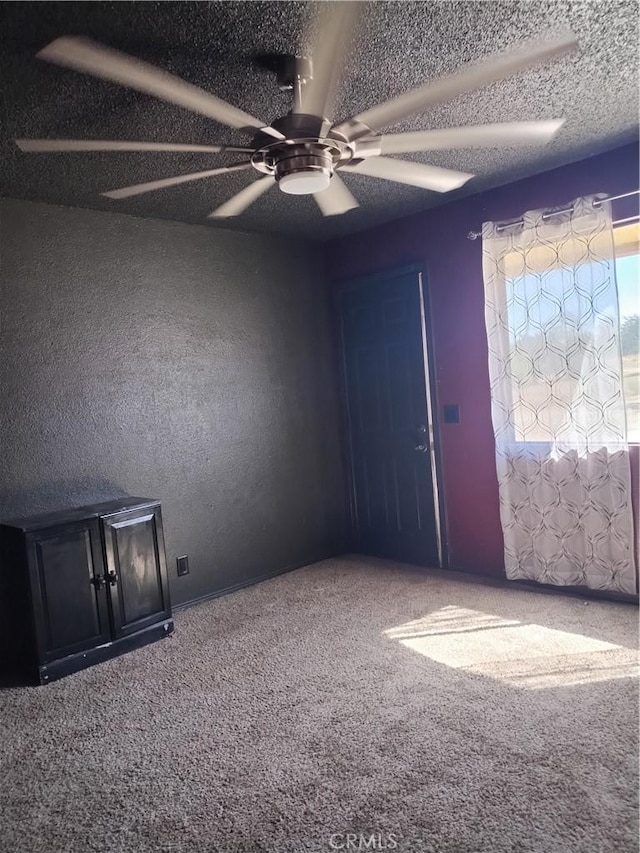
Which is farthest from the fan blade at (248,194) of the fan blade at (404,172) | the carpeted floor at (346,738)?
the carpeted floor at (346,738)

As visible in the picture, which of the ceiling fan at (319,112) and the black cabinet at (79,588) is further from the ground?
the ceiling fan at (319,112)

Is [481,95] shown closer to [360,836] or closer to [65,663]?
[360,836]

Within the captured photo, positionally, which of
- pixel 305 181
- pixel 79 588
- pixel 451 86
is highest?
pixel 451 86

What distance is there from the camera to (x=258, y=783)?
2.07 m

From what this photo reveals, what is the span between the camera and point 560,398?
352 cm

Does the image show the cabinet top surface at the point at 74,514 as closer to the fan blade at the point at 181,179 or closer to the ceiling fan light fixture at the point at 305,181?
the fan blade at the point at 181,179

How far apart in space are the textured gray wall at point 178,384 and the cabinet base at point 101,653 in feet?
1.64

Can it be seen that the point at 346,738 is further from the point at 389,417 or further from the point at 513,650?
the point at 389,417

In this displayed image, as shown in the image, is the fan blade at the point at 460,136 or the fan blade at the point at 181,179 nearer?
the fan blade at the point at 460,136

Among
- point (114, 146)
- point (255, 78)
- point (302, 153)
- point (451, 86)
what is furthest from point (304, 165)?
point (114, 146)

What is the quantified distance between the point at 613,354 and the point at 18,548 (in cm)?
319

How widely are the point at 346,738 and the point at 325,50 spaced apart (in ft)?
7.56

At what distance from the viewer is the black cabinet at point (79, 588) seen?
2.93 m

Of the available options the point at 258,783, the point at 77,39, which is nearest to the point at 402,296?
the point at 77,39
